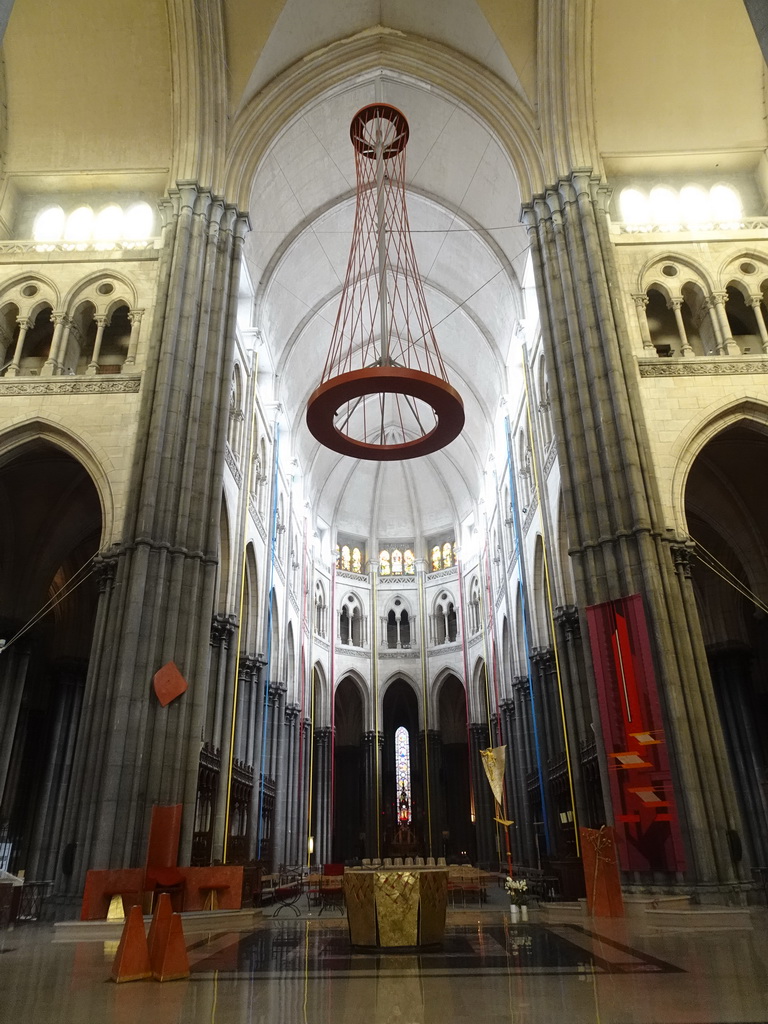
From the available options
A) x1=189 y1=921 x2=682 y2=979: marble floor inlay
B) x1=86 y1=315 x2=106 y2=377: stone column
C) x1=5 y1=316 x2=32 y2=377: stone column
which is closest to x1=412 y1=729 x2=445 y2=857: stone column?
x1=86 y1=315 x2=106 y2=377: stone column

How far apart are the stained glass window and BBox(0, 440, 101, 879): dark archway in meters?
19.4

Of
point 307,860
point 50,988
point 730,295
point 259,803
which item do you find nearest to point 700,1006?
point 50,988

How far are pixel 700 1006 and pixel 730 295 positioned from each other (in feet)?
59.9

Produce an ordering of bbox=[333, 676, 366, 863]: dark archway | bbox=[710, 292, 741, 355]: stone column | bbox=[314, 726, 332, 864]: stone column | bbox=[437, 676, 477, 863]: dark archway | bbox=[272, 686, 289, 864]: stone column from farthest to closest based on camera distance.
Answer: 1. bbox=[333, 676, 366, 863]: dark archway
2. bbox=[437, 676, 477, 863]: dark archway
3. bbox=[314, 726, 332, 864]: stone column
4. bbox=[272, 686, 289, 864]: stone column
5. bbox=[710, 292, 741, 355]: stone column

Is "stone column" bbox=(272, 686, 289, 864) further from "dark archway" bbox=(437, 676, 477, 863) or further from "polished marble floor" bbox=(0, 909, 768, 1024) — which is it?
"polished marble floor" bbox=(0, 909, 768, 1024)

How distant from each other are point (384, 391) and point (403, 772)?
30.0 meters

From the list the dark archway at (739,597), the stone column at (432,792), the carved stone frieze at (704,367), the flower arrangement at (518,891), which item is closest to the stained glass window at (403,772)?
Result: the stone column at (432,792)

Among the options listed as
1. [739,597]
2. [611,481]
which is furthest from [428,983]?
[739,597]

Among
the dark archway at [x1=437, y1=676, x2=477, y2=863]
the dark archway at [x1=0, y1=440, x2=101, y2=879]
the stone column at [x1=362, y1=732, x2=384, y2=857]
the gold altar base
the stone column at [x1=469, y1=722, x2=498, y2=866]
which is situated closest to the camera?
the gold altar base

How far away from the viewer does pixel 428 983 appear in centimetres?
569

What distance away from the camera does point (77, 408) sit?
16984 millimetres

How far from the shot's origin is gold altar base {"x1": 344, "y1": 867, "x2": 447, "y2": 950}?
26.5 ft

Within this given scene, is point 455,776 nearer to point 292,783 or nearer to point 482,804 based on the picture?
point 482,804

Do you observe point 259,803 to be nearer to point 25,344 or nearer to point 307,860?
point 307,860
